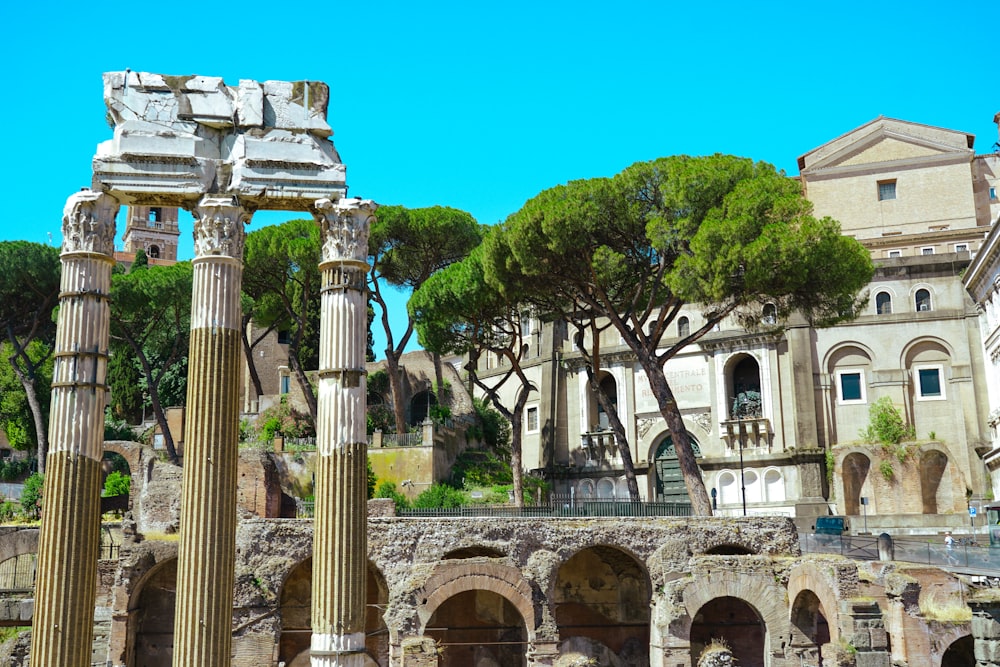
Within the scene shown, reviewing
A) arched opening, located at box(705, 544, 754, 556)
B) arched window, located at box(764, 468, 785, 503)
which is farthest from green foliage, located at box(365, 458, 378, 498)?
arched window, located at box(764, 468, 785, 503)

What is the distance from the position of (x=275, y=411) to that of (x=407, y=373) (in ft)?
19.8

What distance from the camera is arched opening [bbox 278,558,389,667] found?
22.4 m

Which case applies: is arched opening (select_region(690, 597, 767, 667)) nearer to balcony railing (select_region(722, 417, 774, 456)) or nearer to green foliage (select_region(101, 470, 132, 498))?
balcony railing (select_region(722, 417, 774, 456))

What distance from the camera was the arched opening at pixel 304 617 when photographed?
882 inches

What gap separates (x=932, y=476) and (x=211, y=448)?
2480cm

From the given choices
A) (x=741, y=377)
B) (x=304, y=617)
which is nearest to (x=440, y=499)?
(x=304, y=617)

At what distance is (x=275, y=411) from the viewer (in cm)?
3575

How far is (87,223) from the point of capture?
11.9 metres

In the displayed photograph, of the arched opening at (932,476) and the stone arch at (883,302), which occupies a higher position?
the stone arch at (883,302)

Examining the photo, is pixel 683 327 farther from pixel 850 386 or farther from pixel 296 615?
pixel 296 615

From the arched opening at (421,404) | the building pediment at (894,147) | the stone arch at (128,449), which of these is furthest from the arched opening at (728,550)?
the building pediment at (894,147)

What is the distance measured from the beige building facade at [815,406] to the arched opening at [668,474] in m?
0.04

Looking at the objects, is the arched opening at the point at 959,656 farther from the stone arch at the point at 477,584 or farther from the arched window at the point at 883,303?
the arched window at the point at 883,303

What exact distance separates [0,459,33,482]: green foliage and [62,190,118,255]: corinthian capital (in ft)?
84.9
